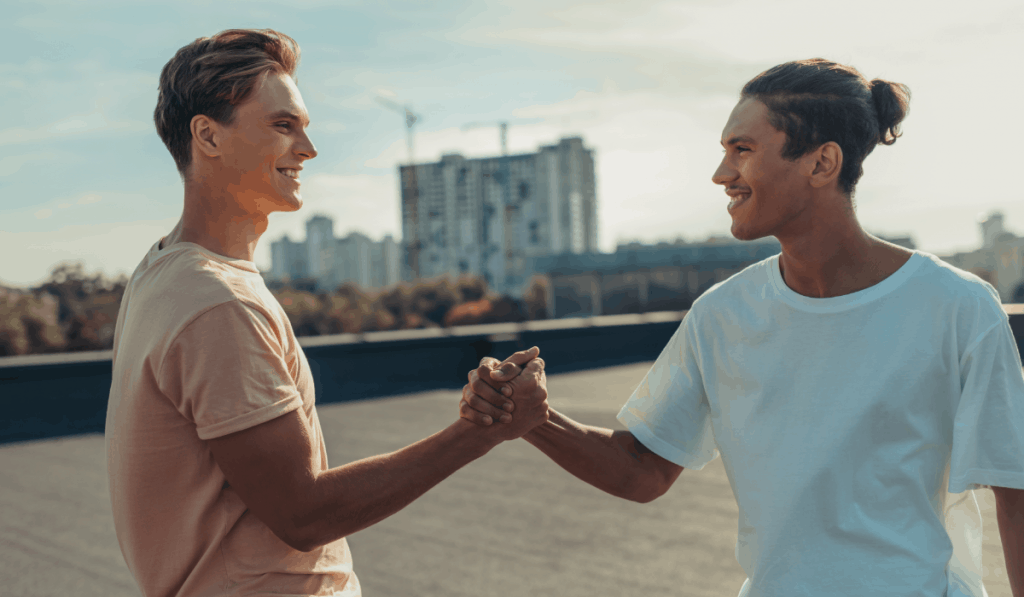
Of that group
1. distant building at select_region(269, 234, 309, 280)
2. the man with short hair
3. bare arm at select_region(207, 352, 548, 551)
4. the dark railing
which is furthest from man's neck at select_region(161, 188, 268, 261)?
distant building at select_region(269, 234, 309, 280)

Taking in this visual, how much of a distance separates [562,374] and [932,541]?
35.4 feet

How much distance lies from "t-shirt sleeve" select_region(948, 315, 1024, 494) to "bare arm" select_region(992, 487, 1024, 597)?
0.05 metres

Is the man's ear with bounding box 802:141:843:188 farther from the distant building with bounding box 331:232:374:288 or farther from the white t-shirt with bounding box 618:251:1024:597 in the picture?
the distant building with bounding box 331:232:374:288

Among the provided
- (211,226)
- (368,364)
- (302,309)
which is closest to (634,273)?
(302,309)

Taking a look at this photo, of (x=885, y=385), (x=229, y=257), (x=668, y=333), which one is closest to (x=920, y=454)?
(x=885, y=385)

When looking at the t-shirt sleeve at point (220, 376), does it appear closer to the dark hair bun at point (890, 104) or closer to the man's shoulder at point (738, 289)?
the man's shoulder at point (738, 289)

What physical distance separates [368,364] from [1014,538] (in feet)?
33.9

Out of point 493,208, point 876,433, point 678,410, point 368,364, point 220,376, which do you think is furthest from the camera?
point 493,208

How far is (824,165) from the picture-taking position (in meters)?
1.64

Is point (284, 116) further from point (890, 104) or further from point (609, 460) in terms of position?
point (890, 104)

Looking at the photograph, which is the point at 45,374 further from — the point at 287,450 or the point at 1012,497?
the point at 1012,497

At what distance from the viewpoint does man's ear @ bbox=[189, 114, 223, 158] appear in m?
1.47

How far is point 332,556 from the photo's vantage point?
148 cm

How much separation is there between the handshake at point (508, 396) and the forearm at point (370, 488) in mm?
148
